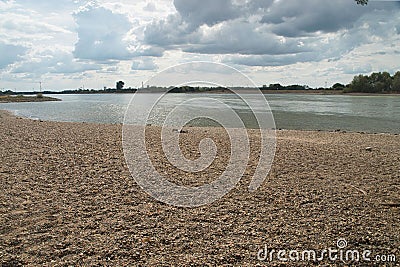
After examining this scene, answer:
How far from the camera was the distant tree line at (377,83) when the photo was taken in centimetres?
8881

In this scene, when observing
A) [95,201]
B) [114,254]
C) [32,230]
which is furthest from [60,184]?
[114,254]

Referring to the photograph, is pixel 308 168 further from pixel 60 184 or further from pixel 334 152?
pixel 60 184

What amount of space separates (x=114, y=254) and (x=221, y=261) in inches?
47.4

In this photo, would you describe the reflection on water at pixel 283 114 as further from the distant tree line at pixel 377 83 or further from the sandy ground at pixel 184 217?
the distant tree line at pixel 377 83

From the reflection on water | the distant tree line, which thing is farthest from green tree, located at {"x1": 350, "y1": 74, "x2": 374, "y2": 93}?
the reflection on water

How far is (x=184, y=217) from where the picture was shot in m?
5.01

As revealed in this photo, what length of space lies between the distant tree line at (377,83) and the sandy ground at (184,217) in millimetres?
92659

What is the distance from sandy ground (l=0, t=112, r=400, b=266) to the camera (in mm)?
3867

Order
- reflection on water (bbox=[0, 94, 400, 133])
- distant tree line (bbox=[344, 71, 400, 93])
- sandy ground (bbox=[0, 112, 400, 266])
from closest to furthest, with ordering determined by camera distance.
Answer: sandy ground (bbox=[0, 112, 400, 266]) → reflection on water (bbox=[0, 94, 400, 133]) → distant tree line (bbox=[344, 71, 400, 93])

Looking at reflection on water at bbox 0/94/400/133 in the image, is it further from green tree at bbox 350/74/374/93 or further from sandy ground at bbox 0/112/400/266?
green tree at bbox 350/74/374/93

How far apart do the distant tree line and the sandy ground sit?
304 ft

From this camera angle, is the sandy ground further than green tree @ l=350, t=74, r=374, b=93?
No

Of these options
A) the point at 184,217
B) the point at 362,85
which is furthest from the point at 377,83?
the point at 184,217

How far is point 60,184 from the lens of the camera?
6641mm
